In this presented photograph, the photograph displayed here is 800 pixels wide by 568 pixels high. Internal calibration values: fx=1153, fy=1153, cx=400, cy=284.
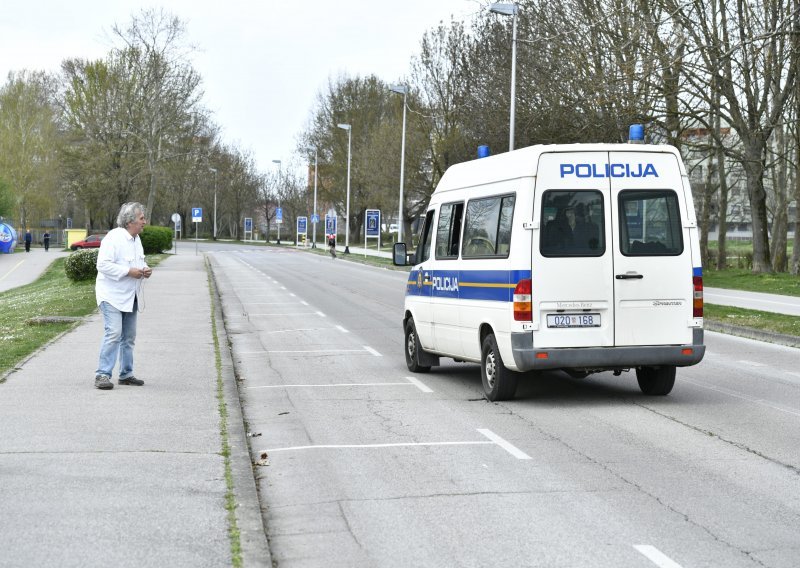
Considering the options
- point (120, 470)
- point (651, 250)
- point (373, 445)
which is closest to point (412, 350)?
point (651, 250)

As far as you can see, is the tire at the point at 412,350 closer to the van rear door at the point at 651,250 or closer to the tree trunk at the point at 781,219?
the van rear door at the point at 651,250

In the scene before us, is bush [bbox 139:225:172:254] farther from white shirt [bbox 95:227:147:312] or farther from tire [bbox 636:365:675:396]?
tire [bbox 636:365:675:396]

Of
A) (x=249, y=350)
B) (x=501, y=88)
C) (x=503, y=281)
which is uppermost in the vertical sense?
(x=501, y=88)

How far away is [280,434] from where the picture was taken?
9.70 meters

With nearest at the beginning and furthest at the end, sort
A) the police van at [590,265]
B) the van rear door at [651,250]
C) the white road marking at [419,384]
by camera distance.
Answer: the police van at [590,265]
the van rear door at [651,250]
the white road marking at [419,384]

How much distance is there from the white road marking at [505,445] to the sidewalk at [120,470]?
2.00m

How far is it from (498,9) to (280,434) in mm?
25443

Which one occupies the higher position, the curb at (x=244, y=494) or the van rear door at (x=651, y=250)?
the van rear door at (x=651, y=250)

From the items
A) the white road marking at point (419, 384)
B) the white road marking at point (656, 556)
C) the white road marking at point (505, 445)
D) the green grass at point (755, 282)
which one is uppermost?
the green grass at point (755, 282)

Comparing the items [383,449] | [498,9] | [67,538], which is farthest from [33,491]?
[498,9]

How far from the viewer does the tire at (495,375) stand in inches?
448

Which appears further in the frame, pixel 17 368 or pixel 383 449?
pixel 17 368

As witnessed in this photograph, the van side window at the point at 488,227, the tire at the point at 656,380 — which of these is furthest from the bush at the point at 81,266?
the tire at the point at 656,380

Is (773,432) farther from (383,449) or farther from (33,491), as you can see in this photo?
(33,491)
